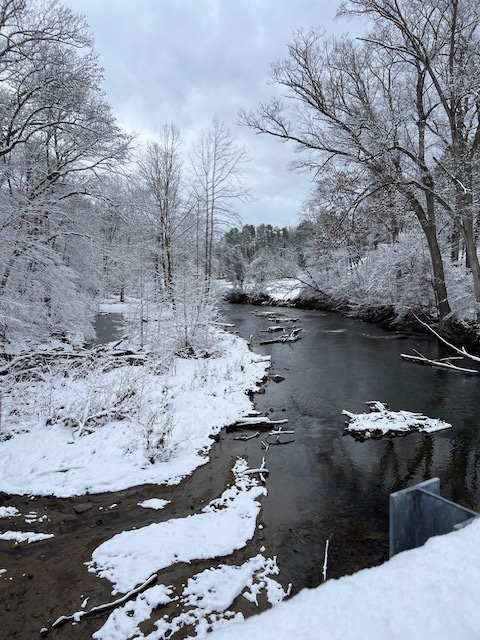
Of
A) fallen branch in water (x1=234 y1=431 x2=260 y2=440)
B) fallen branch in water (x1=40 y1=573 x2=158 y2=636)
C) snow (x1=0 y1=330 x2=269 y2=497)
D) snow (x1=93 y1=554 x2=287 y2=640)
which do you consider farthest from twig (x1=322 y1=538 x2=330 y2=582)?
fallen branch in water (x1=234 y1=431 x2=260 y2=440)

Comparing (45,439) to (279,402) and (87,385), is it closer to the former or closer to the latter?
(87,385)

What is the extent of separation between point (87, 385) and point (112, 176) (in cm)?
818

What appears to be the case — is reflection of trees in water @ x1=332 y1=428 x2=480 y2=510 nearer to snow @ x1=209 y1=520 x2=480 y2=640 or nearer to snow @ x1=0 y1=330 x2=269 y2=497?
snow @ x1=0 y1=330 x2=269 y2=497

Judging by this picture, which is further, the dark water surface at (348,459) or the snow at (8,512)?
the snow at (8,512)

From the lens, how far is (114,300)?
3512 centimetres

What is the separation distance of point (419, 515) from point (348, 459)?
4.16m

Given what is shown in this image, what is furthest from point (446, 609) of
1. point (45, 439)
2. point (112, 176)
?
point (112, 176)

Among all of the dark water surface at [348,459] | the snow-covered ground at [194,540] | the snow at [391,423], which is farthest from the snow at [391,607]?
the snow at [391,423]

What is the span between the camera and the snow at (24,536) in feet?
14.7

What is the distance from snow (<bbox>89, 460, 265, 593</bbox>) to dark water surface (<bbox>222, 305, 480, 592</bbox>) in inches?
15.2

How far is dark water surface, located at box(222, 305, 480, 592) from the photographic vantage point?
14.6 feet

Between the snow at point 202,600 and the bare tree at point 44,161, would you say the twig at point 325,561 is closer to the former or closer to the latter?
the snow at point 202,600

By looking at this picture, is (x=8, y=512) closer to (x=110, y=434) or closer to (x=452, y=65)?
(x=110, y=434)

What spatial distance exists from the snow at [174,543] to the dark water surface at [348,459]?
1.27 ft
